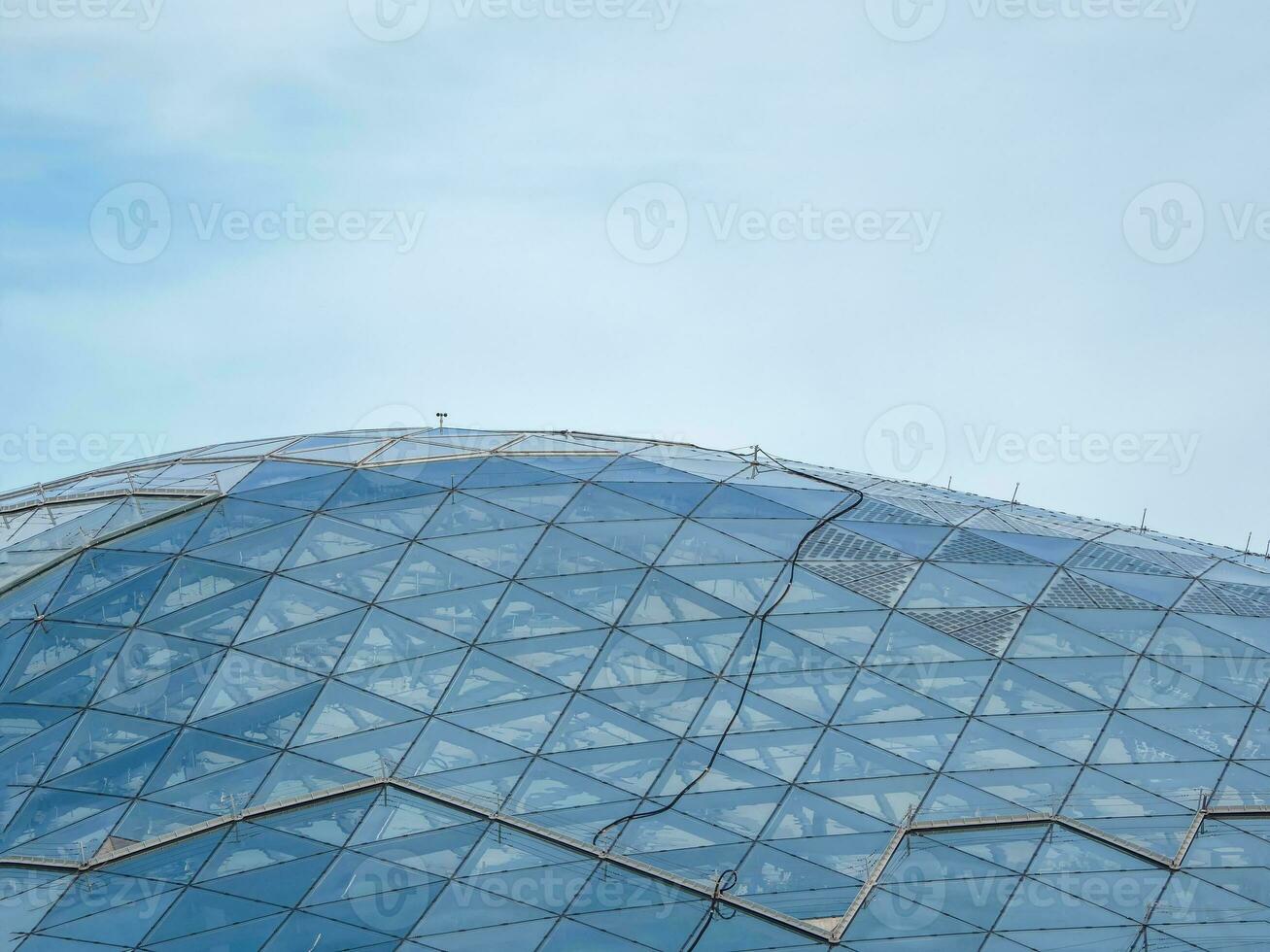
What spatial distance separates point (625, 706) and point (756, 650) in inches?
132

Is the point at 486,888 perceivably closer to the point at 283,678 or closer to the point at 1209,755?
the point at 283,678

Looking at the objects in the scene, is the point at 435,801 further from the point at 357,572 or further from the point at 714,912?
the point at 357,572

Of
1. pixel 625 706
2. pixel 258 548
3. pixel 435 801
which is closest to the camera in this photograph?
pixel 435 801

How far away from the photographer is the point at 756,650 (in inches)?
1281

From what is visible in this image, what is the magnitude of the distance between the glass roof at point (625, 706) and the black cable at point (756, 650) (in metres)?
0.11

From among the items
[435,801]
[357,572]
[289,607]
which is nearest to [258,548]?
[289,607]

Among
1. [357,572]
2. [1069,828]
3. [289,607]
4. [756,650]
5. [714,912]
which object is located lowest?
[714,912]

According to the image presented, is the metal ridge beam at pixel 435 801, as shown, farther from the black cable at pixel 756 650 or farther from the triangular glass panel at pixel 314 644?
the triangular glass panel at pixel 314 644

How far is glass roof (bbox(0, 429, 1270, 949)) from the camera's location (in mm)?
27375

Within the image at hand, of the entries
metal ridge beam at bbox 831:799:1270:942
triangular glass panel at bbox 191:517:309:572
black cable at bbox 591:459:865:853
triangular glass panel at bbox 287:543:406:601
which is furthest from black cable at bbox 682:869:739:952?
triangular glass panel at bbox 191:517:309:572

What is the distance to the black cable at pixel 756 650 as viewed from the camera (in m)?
28.8

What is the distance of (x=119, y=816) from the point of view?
1154 inches

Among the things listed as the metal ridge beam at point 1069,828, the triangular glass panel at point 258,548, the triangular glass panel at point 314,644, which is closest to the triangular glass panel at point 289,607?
the triangular glass panel at point 314,644

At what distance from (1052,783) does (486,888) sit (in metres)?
11.8
